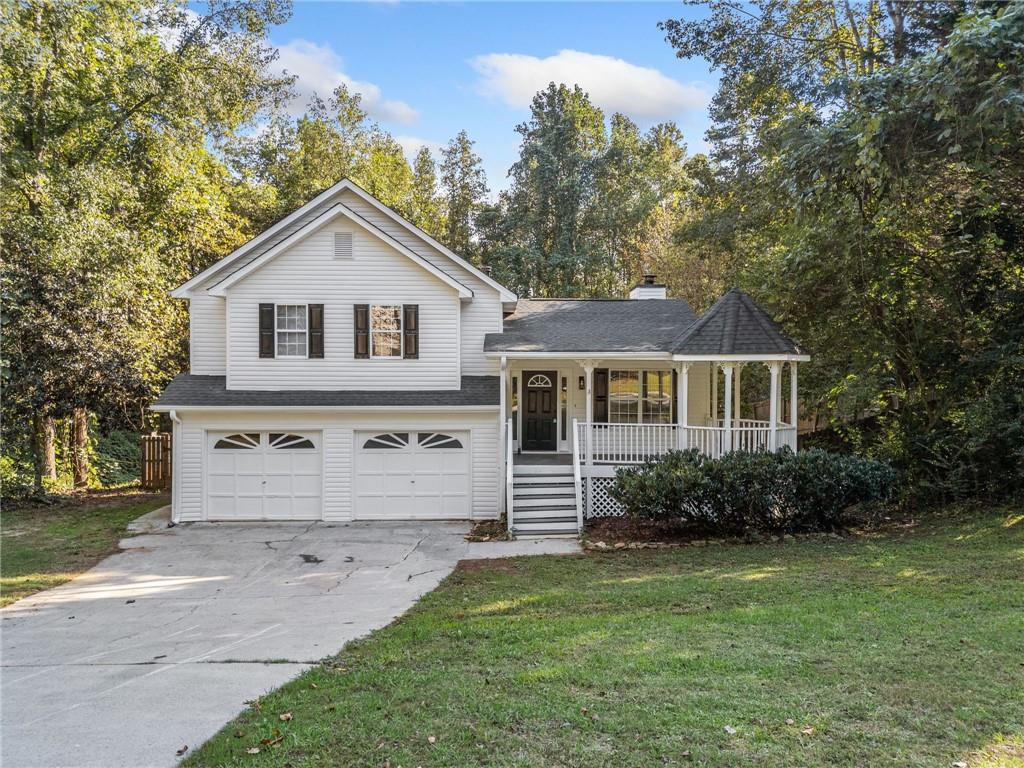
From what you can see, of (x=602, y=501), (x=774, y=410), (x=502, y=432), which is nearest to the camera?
(x=774, y=410)

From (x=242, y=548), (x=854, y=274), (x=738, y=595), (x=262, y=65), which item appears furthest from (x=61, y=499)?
(x=854, y=274)

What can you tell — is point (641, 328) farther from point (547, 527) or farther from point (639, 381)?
point (547, 527)

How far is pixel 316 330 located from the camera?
46.6ft

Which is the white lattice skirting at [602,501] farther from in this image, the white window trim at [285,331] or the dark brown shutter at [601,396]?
the white window trim at [285,331]

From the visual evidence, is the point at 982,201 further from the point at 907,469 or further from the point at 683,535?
the point at 683,535

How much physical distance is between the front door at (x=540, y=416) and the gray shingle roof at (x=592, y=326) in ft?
4.43

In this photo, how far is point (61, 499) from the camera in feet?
52.7

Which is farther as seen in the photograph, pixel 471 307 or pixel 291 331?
pixel 471 307

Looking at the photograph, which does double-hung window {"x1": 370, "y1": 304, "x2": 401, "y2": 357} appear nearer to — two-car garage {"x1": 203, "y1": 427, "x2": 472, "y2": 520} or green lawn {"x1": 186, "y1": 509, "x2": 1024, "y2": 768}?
two-car garage {"x1": 203, "y1": 427, "x2": 472, "y2": 520}

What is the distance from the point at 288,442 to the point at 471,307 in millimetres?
5196

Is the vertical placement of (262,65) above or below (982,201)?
above

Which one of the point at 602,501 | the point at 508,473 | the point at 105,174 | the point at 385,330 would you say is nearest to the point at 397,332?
the point at 385,330

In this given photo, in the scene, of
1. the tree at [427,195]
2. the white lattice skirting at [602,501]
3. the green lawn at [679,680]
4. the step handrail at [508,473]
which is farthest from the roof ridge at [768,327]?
the tree at [427,195]

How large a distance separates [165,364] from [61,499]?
4.46 m
